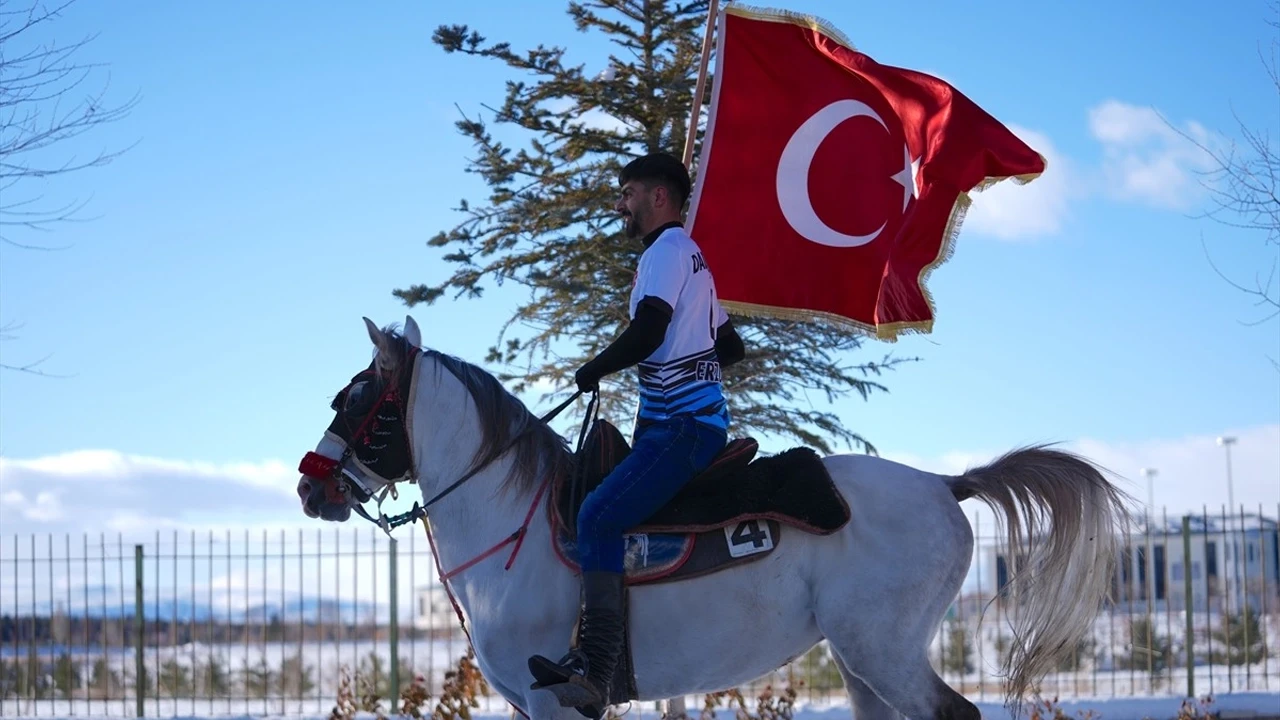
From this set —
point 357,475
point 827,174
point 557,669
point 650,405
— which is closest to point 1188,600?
point 827,174

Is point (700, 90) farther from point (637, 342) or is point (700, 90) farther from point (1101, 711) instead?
point (1101, 711)

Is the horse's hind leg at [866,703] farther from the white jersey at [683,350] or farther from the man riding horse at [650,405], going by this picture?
the white jersey at [683,350]

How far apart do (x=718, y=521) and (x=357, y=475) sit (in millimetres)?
1602

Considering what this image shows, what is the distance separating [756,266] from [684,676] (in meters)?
3.55

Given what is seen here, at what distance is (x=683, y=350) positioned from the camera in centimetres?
554

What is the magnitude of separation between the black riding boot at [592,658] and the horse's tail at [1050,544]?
1682mm

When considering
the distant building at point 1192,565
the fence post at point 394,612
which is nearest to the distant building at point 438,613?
the fence post at point 394,612

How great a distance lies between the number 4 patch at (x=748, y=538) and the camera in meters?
5.46

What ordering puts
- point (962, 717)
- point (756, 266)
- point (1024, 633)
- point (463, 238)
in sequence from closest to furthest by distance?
point (962, 717)
point (1024, 633)
point (756, 266)
point (463, 238)

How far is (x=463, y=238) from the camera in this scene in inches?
441

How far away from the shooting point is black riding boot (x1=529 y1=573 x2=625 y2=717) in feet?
17.0

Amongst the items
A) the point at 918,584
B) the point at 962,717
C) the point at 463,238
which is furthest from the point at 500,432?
the point at 463,238

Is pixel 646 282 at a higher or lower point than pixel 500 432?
higher

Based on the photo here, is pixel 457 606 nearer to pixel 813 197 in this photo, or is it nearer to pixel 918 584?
pixel 918 584
